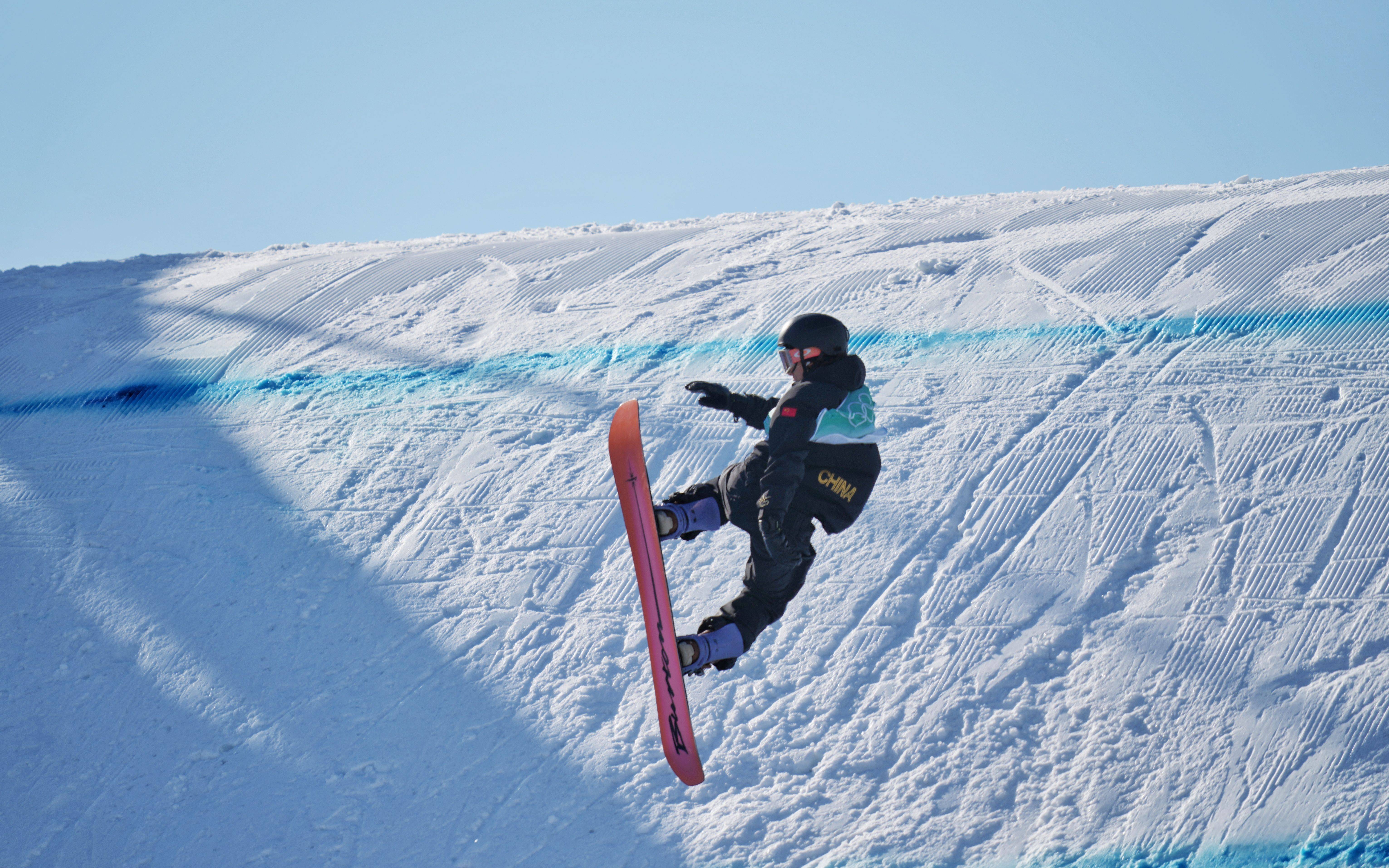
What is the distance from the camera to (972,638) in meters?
4.09

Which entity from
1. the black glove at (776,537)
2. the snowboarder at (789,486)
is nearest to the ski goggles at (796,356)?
the snowboarder at (789,486)

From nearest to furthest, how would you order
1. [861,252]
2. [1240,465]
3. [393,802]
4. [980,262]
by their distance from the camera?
[393,802] → [1240,465] → [980,262] → [861,252]

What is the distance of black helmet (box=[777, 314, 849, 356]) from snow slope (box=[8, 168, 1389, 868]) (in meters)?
1.69

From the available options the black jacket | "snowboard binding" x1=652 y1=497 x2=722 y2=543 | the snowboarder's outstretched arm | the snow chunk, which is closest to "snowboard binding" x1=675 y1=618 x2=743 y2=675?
"snowboard binding" x1=652 y1=497 x2=722 y2=543

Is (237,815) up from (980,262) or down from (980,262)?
down

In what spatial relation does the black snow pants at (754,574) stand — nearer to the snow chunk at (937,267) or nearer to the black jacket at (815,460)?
the black jacket at (815,460)

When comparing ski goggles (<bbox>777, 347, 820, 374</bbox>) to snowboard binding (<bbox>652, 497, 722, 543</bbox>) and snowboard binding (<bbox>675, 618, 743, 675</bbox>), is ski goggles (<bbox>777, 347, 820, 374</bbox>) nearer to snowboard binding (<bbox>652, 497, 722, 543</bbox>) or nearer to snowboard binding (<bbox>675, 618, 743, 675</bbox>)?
snowboard binding (<bbox>652, 497, 722, 543</bbox>)

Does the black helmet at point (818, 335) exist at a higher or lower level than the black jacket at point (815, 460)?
higher

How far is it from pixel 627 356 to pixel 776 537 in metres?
3.95

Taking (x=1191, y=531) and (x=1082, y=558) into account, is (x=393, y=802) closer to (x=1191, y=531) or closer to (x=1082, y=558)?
(x=1082, y=558)

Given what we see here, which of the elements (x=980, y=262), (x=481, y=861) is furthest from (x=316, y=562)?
(x=980, y=262)

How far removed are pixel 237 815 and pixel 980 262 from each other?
6148mm

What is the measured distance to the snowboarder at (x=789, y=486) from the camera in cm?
278

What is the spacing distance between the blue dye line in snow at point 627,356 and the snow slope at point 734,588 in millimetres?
42
